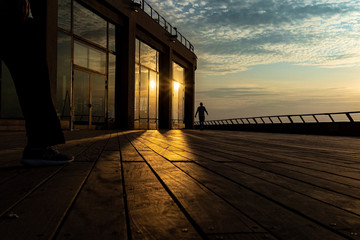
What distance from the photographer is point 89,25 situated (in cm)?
1336

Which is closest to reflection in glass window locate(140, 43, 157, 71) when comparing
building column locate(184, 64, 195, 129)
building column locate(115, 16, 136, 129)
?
building column locate(115, 16, 136, 129)

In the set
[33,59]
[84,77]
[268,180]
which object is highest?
[84,77]

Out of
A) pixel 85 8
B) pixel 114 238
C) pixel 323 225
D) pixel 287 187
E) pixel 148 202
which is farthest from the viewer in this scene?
pixel 85 8

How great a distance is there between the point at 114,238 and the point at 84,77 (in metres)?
13.3

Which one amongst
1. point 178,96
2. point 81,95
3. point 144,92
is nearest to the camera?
point 81,95

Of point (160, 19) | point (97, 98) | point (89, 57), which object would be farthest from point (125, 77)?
point (160, 19)

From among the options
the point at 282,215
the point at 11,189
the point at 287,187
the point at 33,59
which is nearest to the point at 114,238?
the point at 282,215

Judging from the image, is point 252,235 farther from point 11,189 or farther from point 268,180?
point 11,189

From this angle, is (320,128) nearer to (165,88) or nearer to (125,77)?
(165,88)

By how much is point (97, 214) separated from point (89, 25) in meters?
13.7

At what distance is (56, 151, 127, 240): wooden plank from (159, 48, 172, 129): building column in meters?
19.7

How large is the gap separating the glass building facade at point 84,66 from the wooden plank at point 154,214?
10.9 metres

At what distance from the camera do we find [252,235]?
3.04 ft

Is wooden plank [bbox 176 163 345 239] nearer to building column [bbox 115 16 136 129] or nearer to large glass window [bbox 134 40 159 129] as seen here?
building column [bbox 115 16 136 129]
